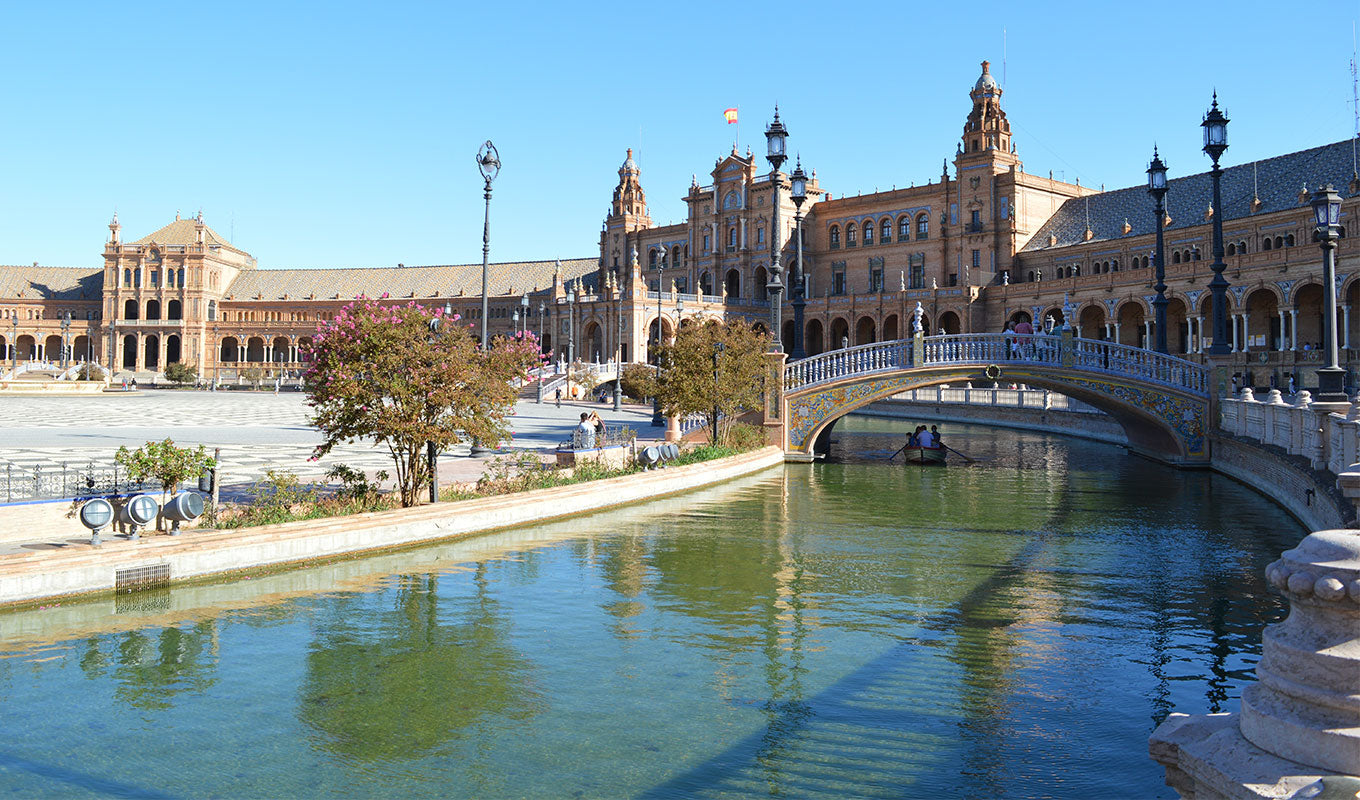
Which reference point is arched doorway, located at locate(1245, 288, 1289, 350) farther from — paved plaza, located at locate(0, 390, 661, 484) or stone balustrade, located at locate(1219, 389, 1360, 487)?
paved plaza, located at locate(0, 390, 661, 484)

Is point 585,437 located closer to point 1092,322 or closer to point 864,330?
point 1092,322

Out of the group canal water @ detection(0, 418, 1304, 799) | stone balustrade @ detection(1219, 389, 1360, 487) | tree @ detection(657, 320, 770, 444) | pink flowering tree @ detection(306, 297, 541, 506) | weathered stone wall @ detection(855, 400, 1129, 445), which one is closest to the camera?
canal water @ detection(0, 418, 1304, 799)

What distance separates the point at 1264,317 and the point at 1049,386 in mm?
33518

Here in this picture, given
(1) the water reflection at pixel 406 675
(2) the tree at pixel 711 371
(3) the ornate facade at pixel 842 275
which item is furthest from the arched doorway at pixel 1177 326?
(1) the water reflection at pixel 406 675

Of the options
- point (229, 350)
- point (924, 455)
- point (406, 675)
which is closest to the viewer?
point (406, 675)

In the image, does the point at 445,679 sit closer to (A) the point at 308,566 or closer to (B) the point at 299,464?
(A) the point at 308,566

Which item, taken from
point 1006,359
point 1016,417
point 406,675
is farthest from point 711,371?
point 1016,417

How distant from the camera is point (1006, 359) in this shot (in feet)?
94.6

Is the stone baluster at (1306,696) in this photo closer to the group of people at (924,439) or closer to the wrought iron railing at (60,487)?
the wrought iron railing at (60,487)

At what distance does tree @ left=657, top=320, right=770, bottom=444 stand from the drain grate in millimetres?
15486

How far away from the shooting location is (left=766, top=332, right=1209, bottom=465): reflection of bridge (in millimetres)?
27922

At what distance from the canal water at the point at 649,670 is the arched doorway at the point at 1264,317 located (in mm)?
44095

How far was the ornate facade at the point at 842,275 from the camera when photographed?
55.4m

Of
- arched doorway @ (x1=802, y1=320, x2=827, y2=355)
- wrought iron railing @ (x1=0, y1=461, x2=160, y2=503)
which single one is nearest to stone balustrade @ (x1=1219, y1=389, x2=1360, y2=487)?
wrought iron railing @ (x1=0, y1=461, x2=160, y2=503)
